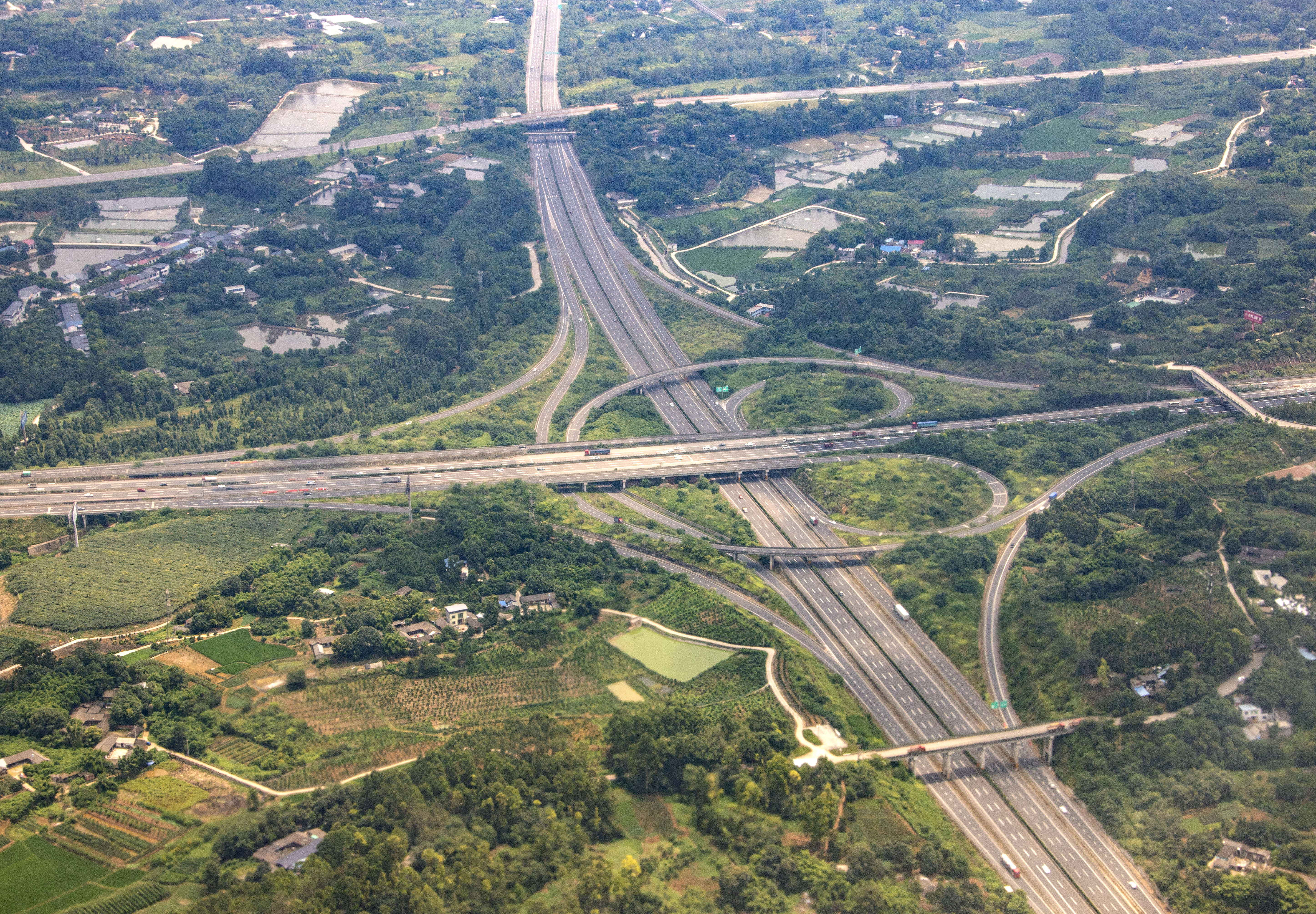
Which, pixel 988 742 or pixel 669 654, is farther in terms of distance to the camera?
pixel 669 654

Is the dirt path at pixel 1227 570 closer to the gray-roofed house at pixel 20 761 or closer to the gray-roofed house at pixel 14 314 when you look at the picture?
the gray-roofed house at pixel 20 761

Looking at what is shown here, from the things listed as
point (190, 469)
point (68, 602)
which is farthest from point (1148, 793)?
point (190, 469)

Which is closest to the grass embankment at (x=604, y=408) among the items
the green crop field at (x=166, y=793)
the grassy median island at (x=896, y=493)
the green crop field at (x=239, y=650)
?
the grassy median island at (x=896, y=493)

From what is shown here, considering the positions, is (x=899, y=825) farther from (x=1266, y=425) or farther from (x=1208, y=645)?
(x=1266, y=425)

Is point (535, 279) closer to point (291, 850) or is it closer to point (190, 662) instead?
point (190, 662)

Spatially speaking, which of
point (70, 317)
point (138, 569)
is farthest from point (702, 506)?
point (70, 317)

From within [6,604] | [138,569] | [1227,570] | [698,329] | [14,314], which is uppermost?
[14,314]

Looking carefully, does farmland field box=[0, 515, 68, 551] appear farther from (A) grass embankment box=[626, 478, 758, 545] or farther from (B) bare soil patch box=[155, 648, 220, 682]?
(A) grass embankment box=[626, 478, 758, 545]
